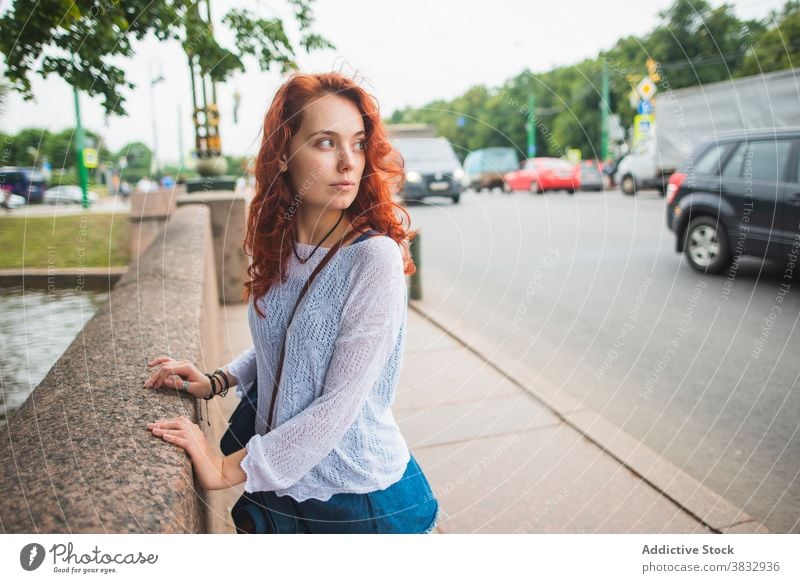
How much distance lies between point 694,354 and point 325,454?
3875 mm

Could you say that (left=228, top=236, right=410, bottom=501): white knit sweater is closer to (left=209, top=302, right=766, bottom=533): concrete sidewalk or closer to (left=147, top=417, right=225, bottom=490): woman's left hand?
(left=147, top=417, right=225, bottom=490): woman's left hand

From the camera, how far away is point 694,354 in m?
4.52

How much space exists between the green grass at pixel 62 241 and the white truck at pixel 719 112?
3377 millimetres

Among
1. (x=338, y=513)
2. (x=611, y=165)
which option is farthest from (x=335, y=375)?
(x=611, y=165)

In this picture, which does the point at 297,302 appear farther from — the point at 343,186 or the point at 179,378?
the point at 179,378

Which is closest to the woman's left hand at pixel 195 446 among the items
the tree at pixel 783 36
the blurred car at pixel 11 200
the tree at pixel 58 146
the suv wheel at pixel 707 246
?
the tree at pixel 58 146

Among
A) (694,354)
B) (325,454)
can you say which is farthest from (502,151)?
(694,354)

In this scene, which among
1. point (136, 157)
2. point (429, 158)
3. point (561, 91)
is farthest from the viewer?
point (429, 158)

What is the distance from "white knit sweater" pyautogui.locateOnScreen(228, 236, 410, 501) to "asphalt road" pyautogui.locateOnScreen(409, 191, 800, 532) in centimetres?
177

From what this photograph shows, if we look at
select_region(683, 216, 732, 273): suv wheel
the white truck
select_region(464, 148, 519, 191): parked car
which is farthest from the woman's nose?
select_region(683, 216, 732, 273): suv wheel

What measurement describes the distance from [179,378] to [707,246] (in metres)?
6.52

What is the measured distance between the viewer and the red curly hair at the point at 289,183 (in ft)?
4.33

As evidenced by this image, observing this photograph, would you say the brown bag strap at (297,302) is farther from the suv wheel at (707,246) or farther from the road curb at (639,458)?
the suv wheel at (707,246)

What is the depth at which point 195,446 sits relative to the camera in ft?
4.38
